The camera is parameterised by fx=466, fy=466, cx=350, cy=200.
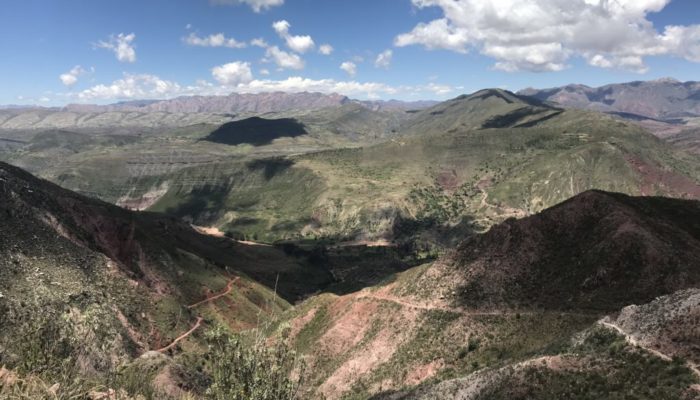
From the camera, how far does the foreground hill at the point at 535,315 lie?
158ft

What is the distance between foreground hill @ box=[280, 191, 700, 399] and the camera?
4822 centimetres

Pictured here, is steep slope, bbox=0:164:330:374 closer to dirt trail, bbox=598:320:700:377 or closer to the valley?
the valley

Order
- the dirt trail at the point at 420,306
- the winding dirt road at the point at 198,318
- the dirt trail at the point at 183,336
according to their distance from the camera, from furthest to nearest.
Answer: the winding dirt road at the point at 198,318
the dirt trail at the point at 183,336
the dirt trail at the point at 420,306

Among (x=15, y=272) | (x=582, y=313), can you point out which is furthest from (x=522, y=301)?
(x=15, y=272)

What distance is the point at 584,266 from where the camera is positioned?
85.9 metres

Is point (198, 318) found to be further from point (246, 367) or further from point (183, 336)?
point (246, 367)

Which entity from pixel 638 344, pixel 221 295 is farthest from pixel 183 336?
pixel 638 344

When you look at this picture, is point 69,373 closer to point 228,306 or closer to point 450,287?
point 450,287

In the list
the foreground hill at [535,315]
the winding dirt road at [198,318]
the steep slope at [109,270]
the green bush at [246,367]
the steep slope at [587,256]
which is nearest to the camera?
the green bush at [246,367]

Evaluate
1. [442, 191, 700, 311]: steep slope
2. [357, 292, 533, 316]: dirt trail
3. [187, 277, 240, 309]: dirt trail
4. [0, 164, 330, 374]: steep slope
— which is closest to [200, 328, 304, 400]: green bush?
[0, 164, 330, 374]: steep slope

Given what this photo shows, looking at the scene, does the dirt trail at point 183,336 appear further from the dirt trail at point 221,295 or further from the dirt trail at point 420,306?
the dirt trail at point 420,306

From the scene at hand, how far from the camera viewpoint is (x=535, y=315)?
7944 cm

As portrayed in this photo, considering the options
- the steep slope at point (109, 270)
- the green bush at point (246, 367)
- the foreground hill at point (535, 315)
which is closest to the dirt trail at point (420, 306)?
the foreground hill at point (535, 315)

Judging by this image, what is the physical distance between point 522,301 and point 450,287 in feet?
54.2
